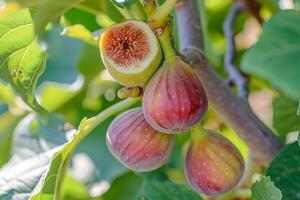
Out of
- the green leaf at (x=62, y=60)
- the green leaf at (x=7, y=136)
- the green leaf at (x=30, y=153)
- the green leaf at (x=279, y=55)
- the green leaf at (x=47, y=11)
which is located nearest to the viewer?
the green leaf at (x=279, y=55)

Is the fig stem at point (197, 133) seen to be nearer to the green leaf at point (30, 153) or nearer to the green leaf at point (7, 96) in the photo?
the green leaf at point (30, 153)

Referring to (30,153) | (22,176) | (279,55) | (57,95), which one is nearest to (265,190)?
(279,55)

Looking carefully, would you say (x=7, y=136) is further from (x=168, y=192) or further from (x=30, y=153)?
(x=168, y=192)

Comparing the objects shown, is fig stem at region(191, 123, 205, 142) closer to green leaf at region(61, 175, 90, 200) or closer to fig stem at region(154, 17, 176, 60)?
fig stem at region(154, 17, 176, 60)

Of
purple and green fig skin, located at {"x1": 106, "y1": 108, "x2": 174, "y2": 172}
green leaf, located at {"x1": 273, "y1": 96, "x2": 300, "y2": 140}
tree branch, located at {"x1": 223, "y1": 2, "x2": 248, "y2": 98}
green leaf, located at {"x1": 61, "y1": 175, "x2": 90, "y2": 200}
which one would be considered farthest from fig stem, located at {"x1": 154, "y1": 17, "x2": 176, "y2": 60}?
green leaf, located at {"x1": 61, "y1": 175, "x2": 90, "y2": 200}

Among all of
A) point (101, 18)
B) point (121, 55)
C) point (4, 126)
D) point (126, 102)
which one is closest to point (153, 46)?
point (121, 55)

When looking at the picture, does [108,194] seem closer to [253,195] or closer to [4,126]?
[4,126]

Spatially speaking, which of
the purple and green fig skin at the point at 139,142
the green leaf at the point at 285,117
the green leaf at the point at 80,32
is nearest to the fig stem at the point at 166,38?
the purple and green fig skin at the point at 139,142
